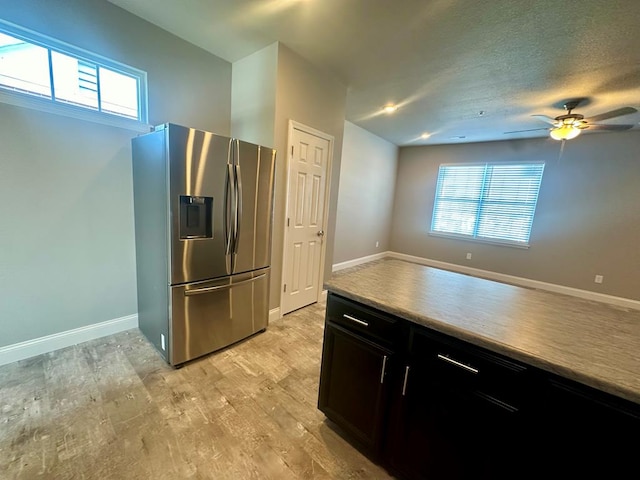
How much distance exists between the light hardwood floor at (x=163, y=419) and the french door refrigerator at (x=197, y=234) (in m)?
0.29

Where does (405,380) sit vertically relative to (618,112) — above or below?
below

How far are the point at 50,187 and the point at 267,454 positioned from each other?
252cm

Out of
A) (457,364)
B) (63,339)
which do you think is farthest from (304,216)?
(63,339)

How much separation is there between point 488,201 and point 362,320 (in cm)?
550

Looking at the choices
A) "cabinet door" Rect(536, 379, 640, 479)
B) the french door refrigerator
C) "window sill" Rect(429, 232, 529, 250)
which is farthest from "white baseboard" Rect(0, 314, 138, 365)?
"window sill" Rect(429, 232, 529, 250)

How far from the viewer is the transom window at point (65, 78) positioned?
1.86 m

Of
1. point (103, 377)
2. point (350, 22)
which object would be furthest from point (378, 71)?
point (103, 377)

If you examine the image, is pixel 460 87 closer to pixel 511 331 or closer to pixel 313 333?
pixel 511 331

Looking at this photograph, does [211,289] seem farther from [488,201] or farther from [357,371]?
[488,201]

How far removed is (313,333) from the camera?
2811 mm

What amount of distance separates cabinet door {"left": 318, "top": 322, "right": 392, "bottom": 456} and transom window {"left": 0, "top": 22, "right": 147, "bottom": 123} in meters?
2.66

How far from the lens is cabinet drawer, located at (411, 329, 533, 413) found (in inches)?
38.2

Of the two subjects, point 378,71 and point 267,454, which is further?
point 378,71

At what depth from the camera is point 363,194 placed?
5.58 meters
